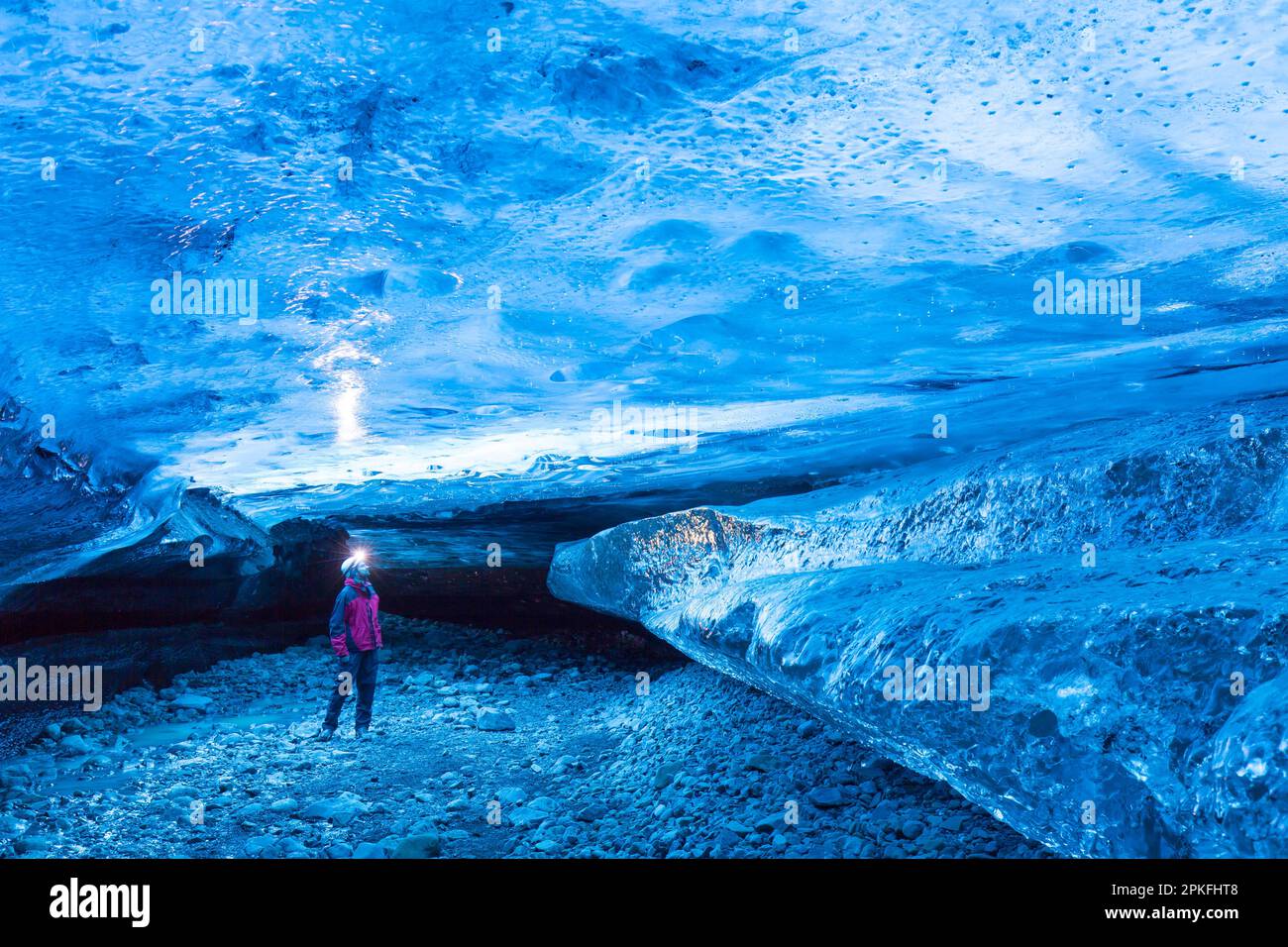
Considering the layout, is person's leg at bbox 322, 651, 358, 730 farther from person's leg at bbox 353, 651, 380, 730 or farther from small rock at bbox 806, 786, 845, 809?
small rock at bbox 806, 786, 845, 809

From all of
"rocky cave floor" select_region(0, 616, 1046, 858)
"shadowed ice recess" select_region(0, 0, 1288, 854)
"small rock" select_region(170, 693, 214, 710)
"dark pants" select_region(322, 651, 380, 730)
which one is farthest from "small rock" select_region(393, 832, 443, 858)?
"small rock" select_region(170, 693, 214, 710)

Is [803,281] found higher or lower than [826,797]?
higher

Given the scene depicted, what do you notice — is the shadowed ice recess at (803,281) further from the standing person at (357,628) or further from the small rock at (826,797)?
the standing person at (357,628)

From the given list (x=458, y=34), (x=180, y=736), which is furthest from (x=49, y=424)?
(x=458, y=34)

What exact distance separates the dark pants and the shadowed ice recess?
1.59 m

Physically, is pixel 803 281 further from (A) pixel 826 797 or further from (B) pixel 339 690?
(B) pixel 339 690

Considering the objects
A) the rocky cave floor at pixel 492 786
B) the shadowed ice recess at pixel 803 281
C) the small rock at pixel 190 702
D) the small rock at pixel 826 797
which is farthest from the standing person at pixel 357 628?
the small rock at pixel 190 702

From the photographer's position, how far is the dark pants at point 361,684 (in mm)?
6262

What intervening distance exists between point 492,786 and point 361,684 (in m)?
1.50

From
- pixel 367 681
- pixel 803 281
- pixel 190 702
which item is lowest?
pixel 190 702

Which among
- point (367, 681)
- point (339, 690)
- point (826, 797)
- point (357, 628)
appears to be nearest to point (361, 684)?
point (367, 681)

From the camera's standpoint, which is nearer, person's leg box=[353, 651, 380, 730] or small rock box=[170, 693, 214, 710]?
person's leg box=[353, 651, 380, 730]

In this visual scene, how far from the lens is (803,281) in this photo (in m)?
4.05

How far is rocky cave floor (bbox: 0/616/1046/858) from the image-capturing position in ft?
13.7
